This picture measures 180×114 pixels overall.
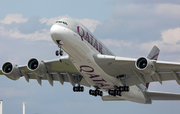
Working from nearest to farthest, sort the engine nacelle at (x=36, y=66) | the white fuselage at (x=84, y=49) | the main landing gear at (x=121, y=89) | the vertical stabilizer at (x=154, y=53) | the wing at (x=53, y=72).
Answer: the white fuselage at (x=84, y=49) < the engine nacelle at (x=36, y=66) < the wing at (x=53, y=72) < the main landing gear at (x=121, y=89) < the vertical stabilizer at (x=154, y=53)

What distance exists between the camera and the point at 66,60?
27875mm

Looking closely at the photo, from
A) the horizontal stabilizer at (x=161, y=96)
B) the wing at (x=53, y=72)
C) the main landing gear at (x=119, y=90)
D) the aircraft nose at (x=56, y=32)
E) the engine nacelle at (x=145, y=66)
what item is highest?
the aircraft nose at (x=56, y=32)

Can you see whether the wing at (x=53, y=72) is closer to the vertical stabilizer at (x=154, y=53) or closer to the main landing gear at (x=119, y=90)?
the main landing gear at (x=119, y=90)

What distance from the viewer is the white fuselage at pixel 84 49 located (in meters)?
24.1

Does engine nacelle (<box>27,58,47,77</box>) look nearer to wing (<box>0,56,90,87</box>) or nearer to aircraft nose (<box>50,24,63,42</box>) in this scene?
wing (<box>0,56,90,87</box>)

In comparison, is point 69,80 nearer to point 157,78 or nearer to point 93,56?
point 93,56

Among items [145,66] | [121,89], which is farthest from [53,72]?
[145,66]

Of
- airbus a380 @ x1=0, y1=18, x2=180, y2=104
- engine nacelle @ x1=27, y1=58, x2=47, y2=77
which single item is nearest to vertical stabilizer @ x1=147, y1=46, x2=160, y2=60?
airbus a380 @ x1=0, y1=18, x2=180, y2=104

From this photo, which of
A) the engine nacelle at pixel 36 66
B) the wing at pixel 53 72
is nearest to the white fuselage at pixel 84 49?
the wing at pixel 53 72

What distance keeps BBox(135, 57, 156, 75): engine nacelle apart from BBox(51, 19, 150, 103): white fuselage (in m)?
3.38

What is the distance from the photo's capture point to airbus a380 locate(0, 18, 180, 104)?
973 inches

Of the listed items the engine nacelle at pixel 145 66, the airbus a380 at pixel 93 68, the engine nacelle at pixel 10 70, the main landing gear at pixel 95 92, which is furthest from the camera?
the main landing gear at pixel 95 92

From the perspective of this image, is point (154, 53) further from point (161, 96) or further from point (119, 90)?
point (119, 90)

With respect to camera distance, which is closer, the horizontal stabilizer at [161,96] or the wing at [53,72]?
the wing at [53,72]
